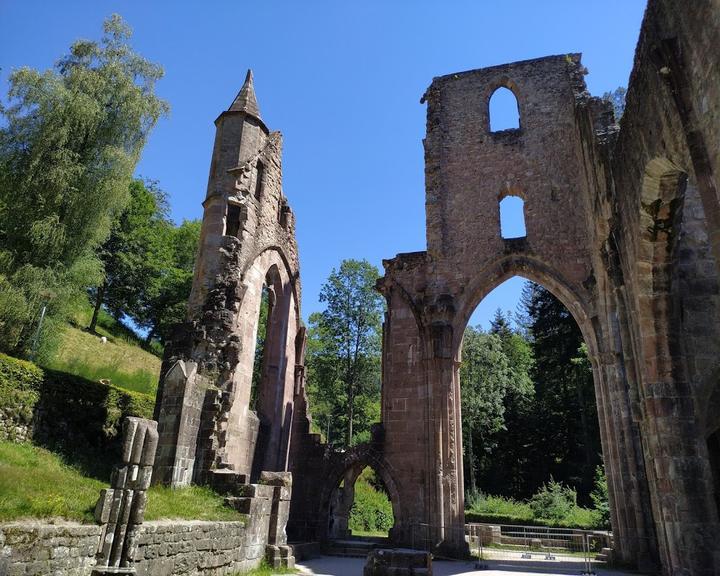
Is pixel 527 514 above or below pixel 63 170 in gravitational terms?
below

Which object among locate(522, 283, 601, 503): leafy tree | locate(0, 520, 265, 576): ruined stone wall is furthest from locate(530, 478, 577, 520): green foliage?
locate(0, 520, 265, 576): ruined stone wall

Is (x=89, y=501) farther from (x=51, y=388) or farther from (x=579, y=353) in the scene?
(x=579, y=353)

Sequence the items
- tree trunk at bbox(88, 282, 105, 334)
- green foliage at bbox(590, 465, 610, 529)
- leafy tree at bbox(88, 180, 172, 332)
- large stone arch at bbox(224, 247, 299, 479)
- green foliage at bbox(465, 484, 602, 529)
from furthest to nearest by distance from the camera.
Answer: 1. leafy tree at bbox(88, 180, 172, 332)
2. tree trunk at bbox(88, 282, 105, 334)
3. green foliage at bbox(465, 484, 602, 529)
4. green foliage at bbox(590, 465, 610, 529)
5. large stone arch at bbox(224, 247, 299, 479)

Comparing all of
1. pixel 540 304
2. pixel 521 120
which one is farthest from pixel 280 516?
pixel 540 304

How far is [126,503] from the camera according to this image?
5.66 meters

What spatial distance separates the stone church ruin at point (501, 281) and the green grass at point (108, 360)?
616 cm

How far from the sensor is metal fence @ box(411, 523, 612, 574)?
12.0 metres

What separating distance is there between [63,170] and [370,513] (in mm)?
18188

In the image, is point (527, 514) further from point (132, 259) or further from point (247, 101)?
point (132, 259)

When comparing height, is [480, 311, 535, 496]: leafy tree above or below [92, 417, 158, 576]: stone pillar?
above

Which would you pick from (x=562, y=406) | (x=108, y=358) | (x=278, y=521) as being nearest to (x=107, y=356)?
(x=108, y=358)

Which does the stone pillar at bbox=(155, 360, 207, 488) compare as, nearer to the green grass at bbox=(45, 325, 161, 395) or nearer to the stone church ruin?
the stone church ruin

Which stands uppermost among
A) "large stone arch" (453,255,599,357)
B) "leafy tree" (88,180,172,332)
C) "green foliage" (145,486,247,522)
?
"leafy tree" (88,180,172,332)

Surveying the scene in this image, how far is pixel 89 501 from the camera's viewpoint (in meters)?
5.91
